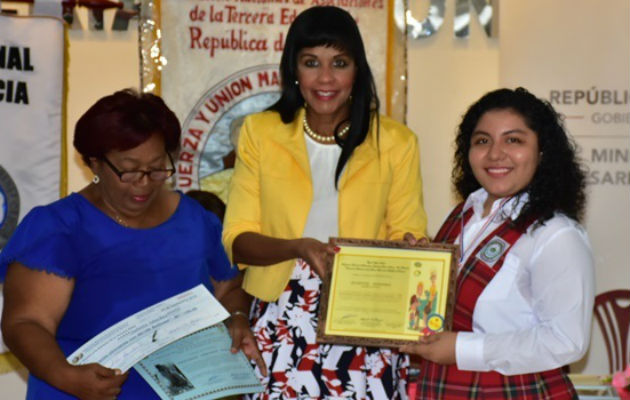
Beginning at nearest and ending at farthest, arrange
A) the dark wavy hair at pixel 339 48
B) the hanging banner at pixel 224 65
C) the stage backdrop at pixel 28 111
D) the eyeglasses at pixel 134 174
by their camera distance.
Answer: the eyeglasses at pixel 134 174 < the dark wavy hair at pixel 339 48 < the stage backdrop at pixel 28 111 < the hanging banner at pixel 224 65

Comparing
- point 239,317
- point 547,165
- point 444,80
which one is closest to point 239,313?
point 239,317

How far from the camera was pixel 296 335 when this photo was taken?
10.1ft

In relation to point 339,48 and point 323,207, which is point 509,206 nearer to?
point 323,207

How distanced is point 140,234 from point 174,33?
302cm

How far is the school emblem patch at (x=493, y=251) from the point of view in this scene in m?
2.76

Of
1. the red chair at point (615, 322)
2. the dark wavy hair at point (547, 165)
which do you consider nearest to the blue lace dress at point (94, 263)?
the dark wavy hair at point (547, 165)

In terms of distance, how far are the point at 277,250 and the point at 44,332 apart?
0.82 m

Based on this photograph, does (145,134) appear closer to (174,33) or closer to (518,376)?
(518,376)

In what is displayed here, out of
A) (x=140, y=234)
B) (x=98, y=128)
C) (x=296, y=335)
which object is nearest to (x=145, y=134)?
(x=98, y=128)

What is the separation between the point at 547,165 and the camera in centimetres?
282

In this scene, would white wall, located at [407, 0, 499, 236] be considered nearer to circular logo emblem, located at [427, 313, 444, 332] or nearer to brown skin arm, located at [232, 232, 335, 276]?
brown skin arm, located at [232, 232, 335, 276]

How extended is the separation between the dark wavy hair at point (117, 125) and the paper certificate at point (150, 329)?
46cm

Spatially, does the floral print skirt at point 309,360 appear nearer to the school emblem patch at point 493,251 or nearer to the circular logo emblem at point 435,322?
the circular logo emblem at point 435,322

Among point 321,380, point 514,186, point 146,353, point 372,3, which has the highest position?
point 372,3
